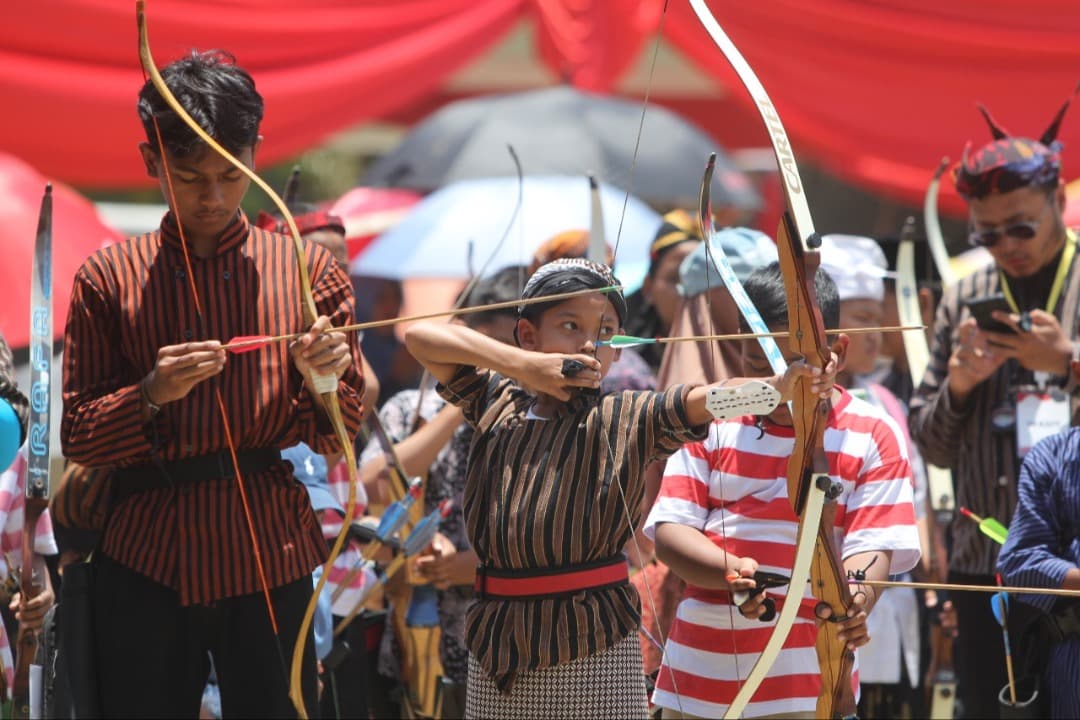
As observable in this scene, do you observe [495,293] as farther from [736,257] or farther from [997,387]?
[997,387]

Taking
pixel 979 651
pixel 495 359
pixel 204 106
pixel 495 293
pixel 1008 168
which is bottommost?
pixel 979 651

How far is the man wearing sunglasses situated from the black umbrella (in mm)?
3146

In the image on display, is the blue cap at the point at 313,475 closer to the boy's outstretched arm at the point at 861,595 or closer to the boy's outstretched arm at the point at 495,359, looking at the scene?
the boy's outstretched arm at the point at 495,359

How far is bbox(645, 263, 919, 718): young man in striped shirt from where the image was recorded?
2377 millimetres

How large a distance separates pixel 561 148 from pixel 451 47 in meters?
0.71

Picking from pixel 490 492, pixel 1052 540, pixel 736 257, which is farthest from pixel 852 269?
pixel 490 492

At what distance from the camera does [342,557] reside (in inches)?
127

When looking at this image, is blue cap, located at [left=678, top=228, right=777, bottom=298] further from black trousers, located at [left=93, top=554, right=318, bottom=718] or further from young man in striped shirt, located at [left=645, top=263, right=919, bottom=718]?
black trousers, located at [left=93, top=554, right=318, bottom=718]

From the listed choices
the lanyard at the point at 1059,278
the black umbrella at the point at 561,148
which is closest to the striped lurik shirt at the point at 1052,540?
the lanyard at the point at 1059,278

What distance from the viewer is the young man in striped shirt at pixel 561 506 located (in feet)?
7.45

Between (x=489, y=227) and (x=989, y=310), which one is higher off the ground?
(x=489, y=227)

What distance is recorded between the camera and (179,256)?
7.85 ft

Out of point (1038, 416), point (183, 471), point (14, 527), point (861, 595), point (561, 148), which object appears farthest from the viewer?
point (561, 148)

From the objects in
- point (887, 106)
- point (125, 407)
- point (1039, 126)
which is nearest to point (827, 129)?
point (887, 106)
